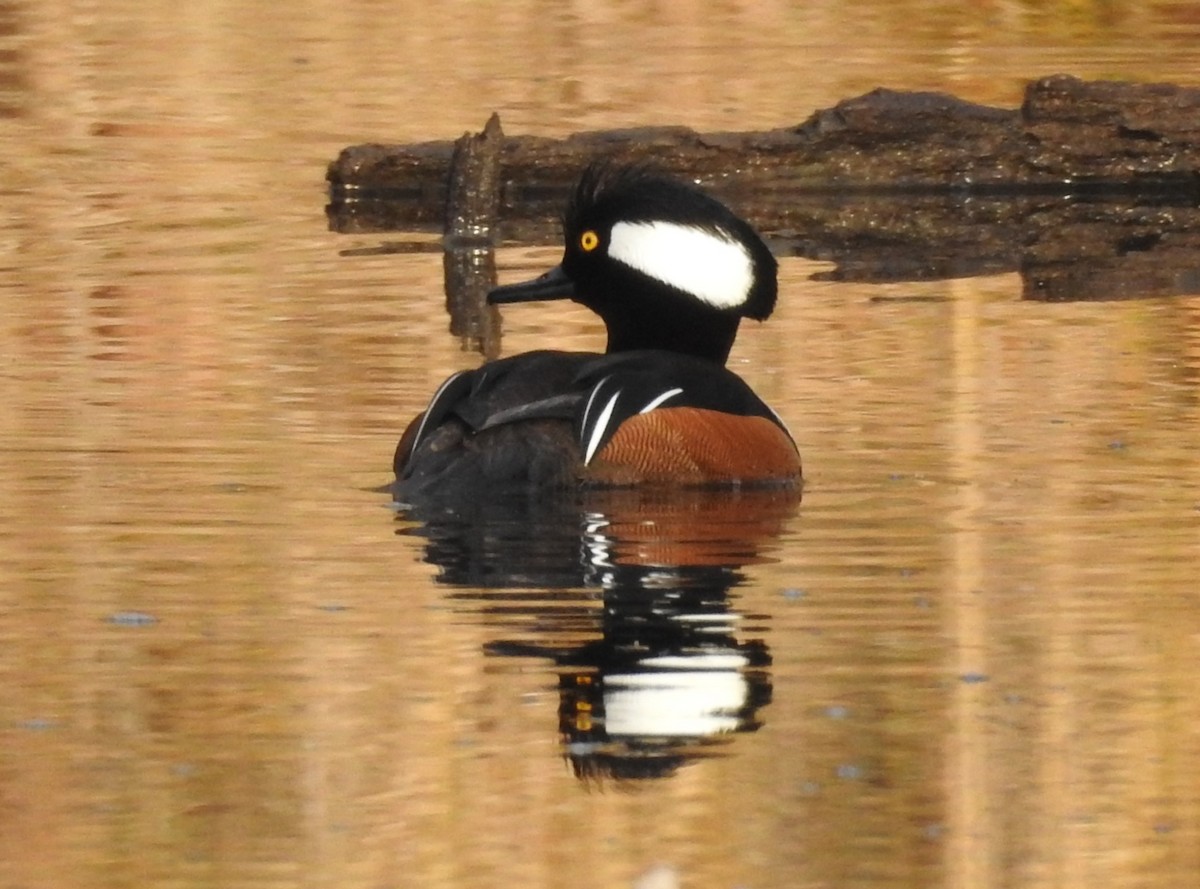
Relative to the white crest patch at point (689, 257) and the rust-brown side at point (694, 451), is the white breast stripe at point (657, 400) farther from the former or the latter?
the white crest patch at point (689, 257)

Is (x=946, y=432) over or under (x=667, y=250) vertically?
under

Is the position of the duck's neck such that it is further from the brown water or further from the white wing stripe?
the white wing stripe

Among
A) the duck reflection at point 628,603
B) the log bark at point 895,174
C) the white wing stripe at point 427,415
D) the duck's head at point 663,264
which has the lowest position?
the log bark at point 895,174

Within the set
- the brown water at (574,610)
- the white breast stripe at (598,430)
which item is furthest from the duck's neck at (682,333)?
the white breast stripe at (598,430)

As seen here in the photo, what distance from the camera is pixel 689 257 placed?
29.0 ft

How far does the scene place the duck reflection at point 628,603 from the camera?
5.79 meters

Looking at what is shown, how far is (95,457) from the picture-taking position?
29.8ft

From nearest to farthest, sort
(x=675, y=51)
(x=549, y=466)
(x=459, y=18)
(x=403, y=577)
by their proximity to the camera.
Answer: (x=403, y=577)
(x=549, y=466)
(x=675, y=51)
(x=459, y=18)

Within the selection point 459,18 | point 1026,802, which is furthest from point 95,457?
point 459,18

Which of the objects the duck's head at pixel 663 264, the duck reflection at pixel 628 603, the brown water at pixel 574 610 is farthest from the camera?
the duck's head at pixel 663 264

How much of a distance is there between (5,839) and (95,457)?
4036 millimetres

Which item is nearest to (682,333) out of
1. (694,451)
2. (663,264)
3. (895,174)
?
(663,264)

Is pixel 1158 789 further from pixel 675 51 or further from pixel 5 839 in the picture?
pixel 675 51

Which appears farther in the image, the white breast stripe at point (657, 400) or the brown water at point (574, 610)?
the white breast stripe at point (657, 400)
